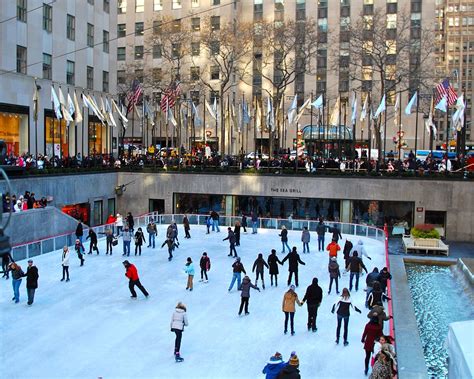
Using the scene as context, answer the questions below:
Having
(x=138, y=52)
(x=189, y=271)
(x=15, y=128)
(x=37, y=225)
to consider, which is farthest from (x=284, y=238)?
(x=138, y=52)

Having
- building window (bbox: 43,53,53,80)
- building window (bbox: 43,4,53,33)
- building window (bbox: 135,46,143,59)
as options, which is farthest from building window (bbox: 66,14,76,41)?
building window (bbox: 135,46,143,59)

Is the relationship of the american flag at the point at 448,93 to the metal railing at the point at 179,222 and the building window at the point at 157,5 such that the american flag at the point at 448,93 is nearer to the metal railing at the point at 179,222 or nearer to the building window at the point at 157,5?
the metal railing at the point at 179,222

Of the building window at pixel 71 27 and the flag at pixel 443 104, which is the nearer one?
the flag at pixel 443 104

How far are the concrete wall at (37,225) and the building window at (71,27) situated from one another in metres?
18.4

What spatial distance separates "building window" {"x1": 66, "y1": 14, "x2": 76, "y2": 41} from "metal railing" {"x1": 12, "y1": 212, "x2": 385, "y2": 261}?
16.8 metres

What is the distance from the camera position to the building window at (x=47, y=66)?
37875mm

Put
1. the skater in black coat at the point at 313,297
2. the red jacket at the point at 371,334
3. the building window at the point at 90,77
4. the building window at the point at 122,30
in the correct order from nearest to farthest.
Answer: the red jacket at the point at 371,334 → the skater in black coat at the point at 313,297 → the building window at the point at 90,77 → the building window at the point at 122,30

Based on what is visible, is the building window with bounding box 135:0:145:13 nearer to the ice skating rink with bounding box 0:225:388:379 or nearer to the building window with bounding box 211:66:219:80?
the building window with bounding box 211:66:219:80

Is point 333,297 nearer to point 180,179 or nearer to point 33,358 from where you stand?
point 33,358

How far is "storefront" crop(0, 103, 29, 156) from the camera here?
35156 mm

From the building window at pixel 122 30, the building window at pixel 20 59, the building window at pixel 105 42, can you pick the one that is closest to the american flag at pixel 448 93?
the building window at pixel 20 59

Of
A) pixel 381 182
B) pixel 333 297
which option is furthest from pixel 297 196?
pixel 333 297

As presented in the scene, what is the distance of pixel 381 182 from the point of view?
34.1m

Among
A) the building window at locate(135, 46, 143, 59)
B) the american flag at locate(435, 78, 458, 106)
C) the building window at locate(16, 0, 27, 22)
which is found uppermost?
the building window at locate(135, 46, 143, 59)
